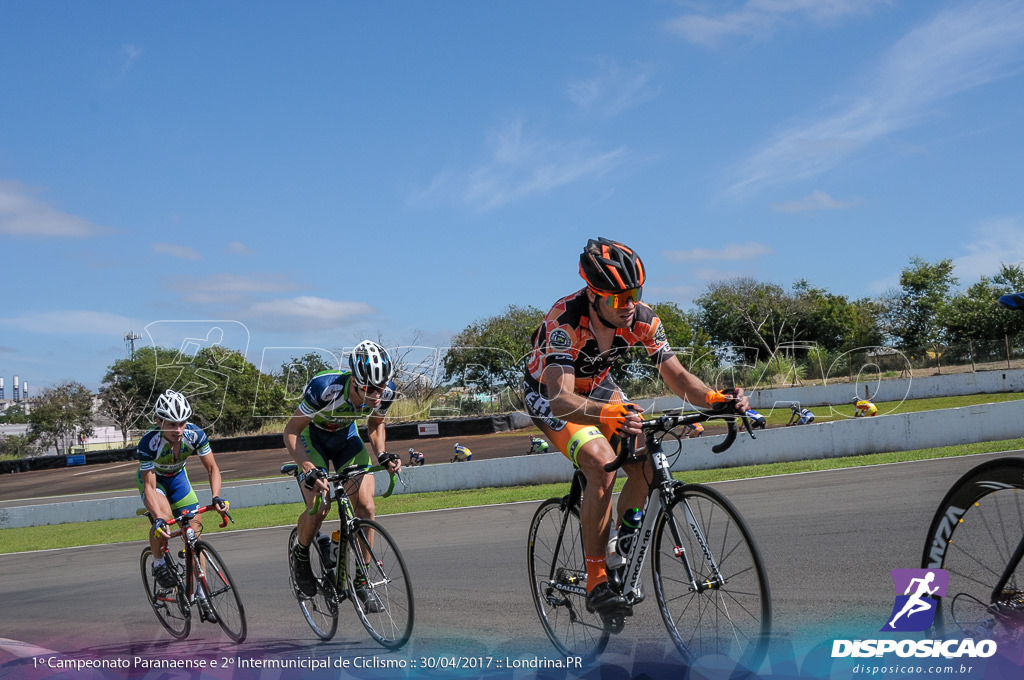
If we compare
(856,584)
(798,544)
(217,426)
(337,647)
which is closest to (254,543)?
(337,647)

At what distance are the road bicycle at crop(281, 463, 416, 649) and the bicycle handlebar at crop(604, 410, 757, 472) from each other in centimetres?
188

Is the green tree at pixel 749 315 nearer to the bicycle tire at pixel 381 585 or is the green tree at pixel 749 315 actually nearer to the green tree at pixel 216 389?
the green tree at pixel 216 389

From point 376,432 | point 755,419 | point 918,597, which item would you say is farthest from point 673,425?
point 376,432

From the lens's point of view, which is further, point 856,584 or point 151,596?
point 151,596

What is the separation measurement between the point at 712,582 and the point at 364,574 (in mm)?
2703

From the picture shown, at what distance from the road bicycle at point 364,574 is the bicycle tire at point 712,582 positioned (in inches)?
75.5

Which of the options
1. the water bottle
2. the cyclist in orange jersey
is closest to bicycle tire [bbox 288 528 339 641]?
the cyclist in orange jersey

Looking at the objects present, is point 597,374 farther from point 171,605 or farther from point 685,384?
point 171,605

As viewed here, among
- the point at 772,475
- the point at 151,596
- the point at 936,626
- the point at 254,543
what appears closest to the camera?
the point at 936,626

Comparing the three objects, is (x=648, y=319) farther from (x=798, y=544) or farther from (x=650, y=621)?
(x=798, y=544)

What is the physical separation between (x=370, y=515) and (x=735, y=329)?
69.6m

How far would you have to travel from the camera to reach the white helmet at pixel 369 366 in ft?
18.5

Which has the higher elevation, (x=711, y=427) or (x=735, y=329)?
(x=735, y=329)

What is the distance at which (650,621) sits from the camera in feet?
17.7
